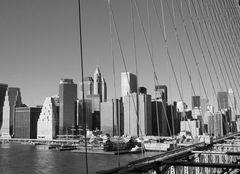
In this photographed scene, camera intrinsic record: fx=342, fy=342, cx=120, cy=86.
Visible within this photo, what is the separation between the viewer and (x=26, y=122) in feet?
443

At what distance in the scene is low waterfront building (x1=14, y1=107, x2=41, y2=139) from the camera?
133 meters

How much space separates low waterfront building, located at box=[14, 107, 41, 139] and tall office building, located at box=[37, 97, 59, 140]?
702 cm

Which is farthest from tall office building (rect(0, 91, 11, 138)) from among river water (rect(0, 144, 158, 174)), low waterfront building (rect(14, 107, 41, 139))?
river water (rect(0, 144, 158, 174))

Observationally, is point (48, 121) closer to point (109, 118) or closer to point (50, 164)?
point (109, 118)

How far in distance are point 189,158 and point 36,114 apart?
450ft

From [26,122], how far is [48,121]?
1290 centimetres

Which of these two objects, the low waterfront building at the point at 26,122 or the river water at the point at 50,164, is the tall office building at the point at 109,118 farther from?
the river water at the point at 50,164

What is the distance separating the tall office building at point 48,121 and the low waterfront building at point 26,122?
7.02 metres

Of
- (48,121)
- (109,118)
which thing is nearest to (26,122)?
(48,121)

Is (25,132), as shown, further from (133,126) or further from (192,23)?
(192,23)

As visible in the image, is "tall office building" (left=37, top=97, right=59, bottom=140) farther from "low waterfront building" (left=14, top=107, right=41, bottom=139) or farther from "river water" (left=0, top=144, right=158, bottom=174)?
"river water" (left=0, top=144, right=158, bottom=174)

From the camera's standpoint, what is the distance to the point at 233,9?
14812 millimetres

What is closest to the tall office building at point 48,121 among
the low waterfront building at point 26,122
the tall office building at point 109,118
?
the low waterfront building at point 26,122

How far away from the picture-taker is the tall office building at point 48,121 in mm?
124562
